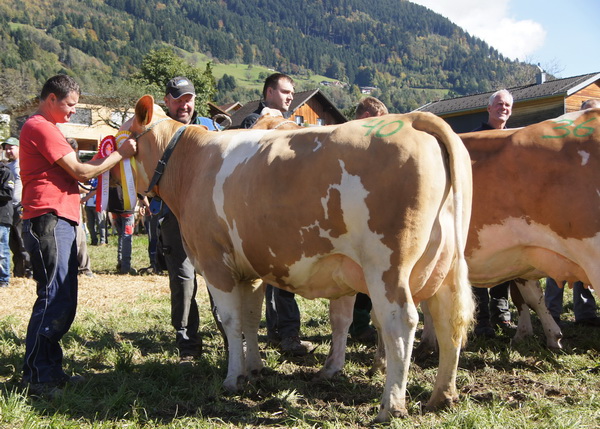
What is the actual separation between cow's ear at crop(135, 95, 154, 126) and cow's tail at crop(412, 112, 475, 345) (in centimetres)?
238

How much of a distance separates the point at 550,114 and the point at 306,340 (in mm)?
29873

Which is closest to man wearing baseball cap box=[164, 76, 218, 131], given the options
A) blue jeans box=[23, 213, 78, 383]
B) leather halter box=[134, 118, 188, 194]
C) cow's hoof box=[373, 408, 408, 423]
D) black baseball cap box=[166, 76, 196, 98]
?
black baseball cap box=[166, 76, 196, 98]

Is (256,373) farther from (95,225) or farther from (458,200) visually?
(95,225)

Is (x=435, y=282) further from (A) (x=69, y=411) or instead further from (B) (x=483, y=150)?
(A) (x=69, y=411)

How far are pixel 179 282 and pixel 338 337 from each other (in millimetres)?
1585

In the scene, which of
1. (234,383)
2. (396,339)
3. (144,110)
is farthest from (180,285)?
(396,339)

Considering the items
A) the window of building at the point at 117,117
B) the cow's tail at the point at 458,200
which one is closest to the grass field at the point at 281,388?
the cow's tail at the point at 458,200

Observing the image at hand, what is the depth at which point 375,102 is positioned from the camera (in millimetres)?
5934

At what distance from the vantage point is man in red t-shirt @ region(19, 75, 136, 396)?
4.15 m

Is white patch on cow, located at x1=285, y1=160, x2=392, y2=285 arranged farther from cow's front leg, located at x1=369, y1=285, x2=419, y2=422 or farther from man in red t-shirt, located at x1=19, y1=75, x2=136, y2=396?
man in red t-shirt, located at x1=19, y1=75, x2=136, y2=396

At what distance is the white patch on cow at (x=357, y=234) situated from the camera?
333 cm

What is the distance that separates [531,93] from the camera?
32438 millimetres

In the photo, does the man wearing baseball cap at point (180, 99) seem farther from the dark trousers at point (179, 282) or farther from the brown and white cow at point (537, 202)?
the brown and white cow at point (537, 202)

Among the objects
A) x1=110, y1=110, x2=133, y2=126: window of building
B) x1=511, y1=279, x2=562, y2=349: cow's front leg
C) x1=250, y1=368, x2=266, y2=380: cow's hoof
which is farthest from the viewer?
x1=110, y1=110, x2=133, y2=126: window of building
